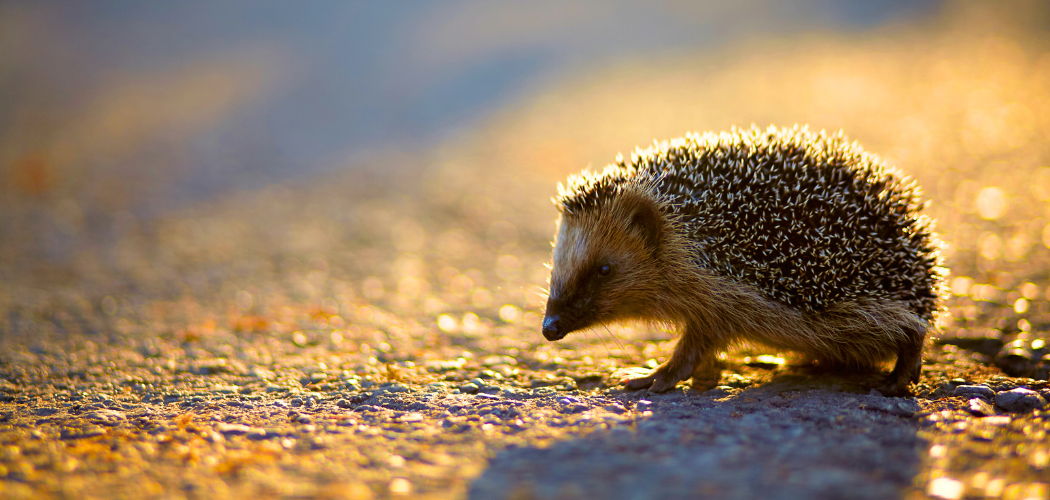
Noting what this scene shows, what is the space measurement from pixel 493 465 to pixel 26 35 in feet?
69.9

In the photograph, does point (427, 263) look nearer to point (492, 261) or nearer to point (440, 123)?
point (492, 261)

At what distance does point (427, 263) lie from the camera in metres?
7.66

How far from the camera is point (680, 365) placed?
4.14 metres

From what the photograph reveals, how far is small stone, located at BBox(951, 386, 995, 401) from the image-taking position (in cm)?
365

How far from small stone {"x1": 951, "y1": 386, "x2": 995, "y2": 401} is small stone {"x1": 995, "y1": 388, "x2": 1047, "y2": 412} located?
0.37 ft

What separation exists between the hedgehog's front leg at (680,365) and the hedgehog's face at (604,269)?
1.26 feet

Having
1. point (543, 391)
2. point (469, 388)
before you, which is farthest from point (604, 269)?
point (469, 388)

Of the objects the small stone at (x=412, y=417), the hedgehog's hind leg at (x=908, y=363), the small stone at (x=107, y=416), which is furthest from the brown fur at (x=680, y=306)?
the small stone at (x=107, y=416)

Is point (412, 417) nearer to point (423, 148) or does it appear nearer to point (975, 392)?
point (975, 392)

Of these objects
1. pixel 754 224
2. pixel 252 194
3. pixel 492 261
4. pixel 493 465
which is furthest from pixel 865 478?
pixel 252 194

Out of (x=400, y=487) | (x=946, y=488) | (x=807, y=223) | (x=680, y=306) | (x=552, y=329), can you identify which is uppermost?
(x=807, y=223)

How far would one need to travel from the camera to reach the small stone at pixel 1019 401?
11.2 ft

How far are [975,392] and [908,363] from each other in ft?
1.15

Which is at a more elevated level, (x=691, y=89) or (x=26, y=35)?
(x=26, y=35)
